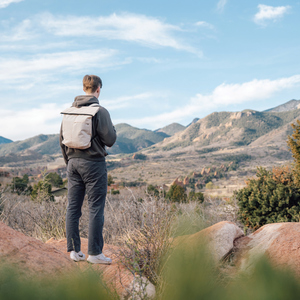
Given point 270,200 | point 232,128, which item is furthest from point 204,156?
point 270,200

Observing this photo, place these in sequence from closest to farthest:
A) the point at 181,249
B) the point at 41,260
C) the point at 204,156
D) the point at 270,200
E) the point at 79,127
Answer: the point at 181,249, the point at 41,260, the point at 79,127, the point at 270,200, the point at 204,156

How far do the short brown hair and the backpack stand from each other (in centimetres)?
27

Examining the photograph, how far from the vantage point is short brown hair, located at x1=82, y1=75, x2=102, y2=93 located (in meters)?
3.43

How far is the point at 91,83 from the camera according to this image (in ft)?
11.2

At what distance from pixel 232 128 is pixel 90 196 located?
480 feet

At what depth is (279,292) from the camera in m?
0.55

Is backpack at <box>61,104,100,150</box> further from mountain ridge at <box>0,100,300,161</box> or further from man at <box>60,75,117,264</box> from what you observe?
mountain ridge at <box>0,100,300,161</box>

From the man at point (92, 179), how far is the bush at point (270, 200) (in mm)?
4867

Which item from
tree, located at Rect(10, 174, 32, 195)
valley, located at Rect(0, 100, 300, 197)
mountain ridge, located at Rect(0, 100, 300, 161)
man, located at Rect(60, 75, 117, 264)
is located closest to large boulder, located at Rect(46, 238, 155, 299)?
man, located at Rect(60, 75, 117, 264)

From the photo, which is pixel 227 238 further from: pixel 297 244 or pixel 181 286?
pixel 181 286

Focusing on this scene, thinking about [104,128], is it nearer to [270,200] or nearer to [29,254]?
[29,254]

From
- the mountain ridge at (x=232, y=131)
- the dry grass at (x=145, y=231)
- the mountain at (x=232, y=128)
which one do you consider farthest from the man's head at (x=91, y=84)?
the mountain at (x=232, y=128)

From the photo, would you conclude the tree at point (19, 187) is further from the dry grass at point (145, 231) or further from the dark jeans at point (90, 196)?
the dark jeans at point (90, 196)

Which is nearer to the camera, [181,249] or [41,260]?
[181,249]
